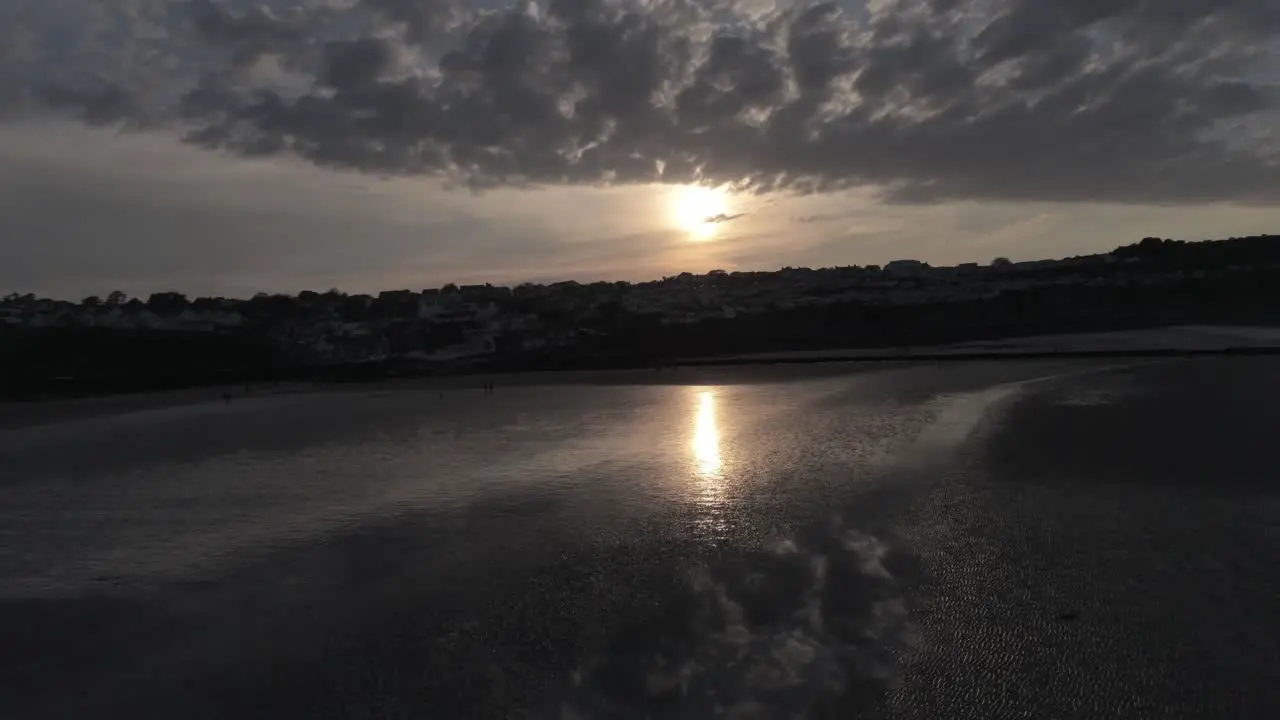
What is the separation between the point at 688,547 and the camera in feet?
36.0

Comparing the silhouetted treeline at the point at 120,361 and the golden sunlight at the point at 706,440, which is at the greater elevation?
the silhouetted treeline at the point at 120,361

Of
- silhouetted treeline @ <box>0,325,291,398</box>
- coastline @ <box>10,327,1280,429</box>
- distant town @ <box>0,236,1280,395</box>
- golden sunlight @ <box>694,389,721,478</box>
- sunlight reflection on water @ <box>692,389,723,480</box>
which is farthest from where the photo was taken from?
distant town @ <box>0,236,1280,395</box>

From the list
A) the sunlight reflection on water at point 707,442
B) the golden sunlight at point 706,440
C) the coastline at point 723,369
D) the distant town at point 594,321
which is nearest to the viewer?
the sunlight reflection on water at point 707,442

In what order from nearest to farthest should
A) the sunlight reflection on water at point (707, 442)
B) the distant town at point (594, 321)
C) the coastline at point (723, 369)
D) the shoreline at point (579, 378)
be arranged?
the sunlight reflection on water at point (707, 442)
the shoreline at point (579, 378)
the coastline at point (723, 369)
the distant town at point (594, 321)

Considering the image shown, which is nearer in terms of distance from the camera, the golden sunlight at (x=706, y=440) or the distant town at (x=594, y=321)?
the golden sunlight at (x=706, y=440)

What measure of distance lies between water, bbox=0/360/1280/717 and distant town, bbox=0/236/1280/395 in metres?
25.0

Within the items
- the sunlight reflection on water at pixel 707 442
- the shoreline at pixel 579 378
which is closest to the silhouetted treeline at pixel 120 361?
the shoreline at pixel 579 378

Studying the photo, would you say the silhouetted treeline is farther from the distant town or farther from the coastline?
the coastline

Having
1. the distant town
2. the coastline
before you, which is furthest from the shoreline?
the distant town

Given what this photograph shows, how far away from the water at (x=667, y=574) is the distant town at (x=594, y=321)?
25.0m

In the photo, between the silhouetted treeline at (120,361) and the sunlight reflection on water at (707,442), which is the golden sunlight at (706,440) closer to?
the sunlight reflection on water at (707,442)

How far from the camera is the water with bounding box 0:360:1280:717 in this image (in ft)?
24.1

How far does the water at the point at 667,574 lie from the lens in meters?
7.36

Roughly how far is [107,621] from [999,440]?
1532cm
